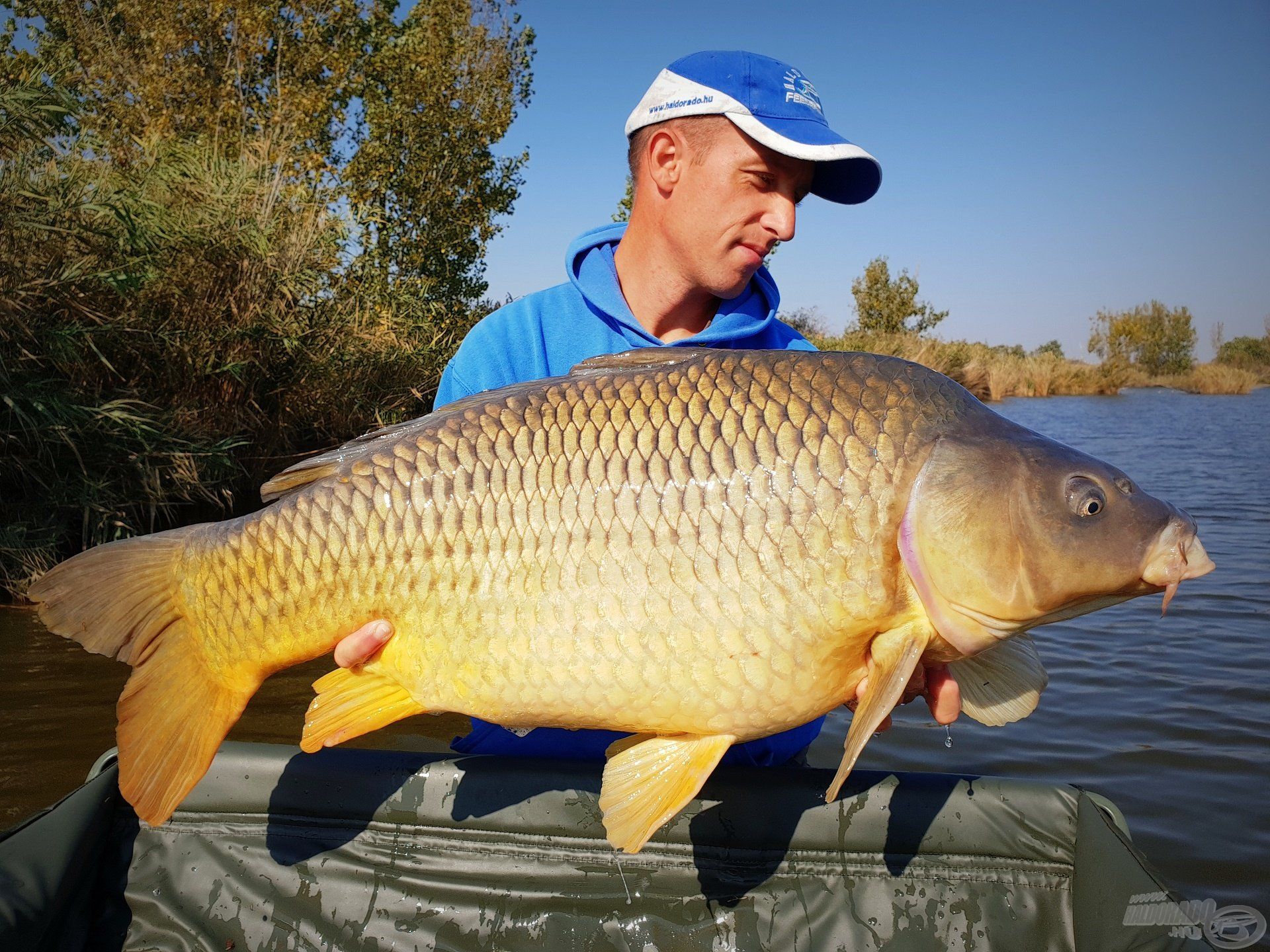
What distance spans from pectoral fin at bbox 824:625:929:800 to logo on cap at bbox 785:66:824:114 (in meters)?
1.11

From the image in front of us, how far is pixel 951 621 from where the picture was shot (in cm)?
123

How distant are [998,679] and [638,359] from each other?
0.82 meters

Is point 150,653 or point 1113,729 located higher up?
point 150,653

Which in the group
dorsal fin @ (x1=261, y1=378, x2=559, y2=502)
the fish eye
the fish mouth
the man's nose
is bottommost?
the fish mouth

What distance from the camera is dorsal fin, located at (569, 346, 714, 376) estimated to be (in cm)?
142

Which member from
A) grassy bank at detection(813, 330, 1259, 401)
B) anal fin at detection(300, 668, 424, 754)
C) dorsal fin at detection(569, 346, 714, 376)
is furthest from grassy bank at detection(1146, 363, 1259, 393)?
anal fin at detection(300, 668, 424, 754)

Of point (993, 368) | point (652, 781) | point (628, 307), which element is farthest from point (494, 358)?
point (993, 368)

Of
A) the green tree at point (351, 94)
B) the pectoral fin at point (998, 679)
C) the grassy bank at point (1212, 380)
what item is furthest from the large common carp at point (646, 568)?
the grassy bank at point (1212, 380)

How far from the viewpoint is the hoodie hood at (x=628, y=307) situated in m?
1.91

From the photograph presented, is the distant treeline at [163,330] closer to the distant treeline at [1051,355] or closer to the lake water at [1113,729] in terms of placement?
the lake water at [1113,729]

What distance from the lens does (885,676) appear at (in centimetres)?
121

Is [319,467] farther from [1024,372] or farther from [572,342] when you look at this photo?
[1024,372]

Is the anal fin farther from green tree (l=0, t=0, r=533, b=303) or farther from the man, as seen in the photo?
green tree (l=0, t=0, r=533, b=303)

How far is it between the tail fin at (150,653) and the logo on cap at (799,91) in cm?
139
